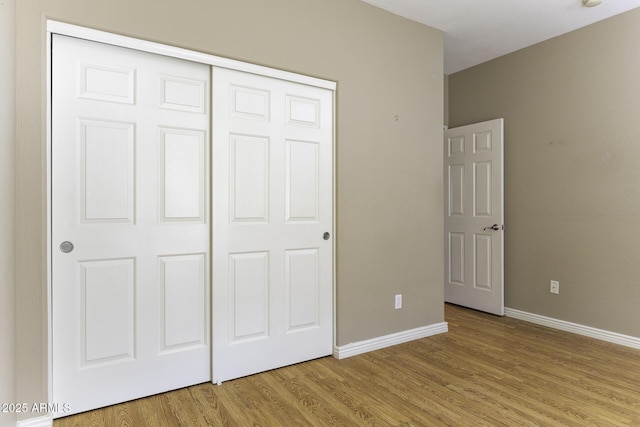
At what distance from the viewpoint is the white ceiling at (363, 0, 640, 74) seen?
2947 mm

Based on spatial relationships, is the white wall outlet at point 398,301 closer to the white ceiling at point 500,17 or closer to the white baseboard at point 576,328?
the white baseboard at point 576,328

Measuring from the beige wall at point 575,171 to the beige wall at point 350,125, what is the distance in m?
1.03

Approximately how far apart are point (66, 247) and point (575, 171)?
3.90 m

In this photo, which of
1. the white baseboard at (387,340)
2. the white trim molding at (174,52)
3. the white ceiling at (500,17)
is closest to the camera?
the white trim molding at (174,52)

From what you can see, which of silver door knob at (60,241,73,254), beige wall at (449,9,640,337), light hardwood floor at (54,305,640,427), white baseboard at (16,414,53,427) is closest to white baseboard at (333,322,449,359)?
light hardwood floor at (54,305,640,427)

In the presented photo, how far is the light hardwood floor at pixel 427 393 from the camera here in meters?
1.98

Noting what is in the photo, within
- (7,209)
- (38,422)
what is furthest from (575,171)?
(38,422)

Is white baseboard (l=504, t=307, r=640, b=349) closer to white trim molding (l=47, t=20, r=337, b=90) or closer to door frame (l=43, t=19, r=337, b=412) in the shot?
white trim molding (l=47, t=20, r=337, b=90)

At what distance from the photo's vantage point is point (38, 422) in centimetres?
184

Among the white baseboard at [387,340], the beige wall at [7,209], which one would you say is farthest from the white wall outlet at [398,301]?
the beige wall at [7,209]

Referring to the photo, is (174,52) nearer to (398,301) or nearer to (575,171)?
(398,301)

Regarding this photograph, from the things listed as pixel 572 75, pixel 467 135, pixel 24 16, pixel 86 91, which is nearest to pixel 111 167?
pixel 86 91

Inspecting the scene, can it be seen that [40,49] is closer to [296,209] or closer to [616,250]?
[296,209]

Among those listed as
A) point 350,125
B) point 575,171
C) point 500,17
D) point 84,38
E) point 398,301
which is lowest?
point 398,301
